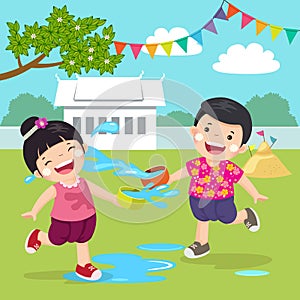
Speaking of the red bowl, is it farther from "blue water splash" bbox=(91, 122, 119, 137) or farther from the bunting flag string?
the bunting flag string

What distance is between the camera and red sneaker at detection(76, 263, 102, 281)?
5574mm

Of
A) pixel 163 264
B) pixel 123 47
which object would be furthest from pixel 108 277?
pixel 123 47

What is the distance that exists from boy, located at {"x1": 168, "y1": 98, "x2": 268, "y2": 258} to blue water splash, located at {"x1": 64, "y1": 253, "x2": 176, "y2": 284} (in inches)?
14.5

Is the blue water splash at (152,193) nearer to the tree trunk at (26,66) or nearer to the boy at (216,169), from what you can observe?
the boy at (216,169)

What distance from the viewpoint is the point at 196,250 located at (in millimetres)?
6180

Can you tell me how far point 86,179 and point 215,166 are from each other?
3.60ft

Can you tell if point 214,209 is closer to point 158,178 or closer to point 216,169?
point 216,169

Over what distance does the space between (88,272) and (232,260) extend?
1203mm

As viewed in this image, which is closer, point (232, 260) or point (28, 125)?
point (28, 125)

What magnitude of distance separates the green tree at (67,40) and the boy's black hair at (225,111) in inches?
100

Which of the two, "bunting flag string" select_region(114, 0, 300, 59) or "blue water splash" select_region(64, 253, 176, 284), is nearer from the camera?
"blue water splash" select_region(64, 253, 176, 284)

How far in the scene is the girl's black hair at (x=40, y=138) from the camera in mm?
5570

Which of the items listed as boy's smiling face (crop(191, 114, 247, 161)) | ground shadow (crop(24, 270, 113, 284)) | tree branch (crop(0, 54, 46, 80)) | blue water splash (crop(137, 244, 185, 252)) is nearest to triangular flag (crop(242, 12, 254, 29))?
tree branch (crop(0, 54, 46, 80))

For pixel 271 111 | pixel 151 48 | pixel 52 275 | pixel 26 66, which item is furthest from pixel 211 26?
pixel 271 111
